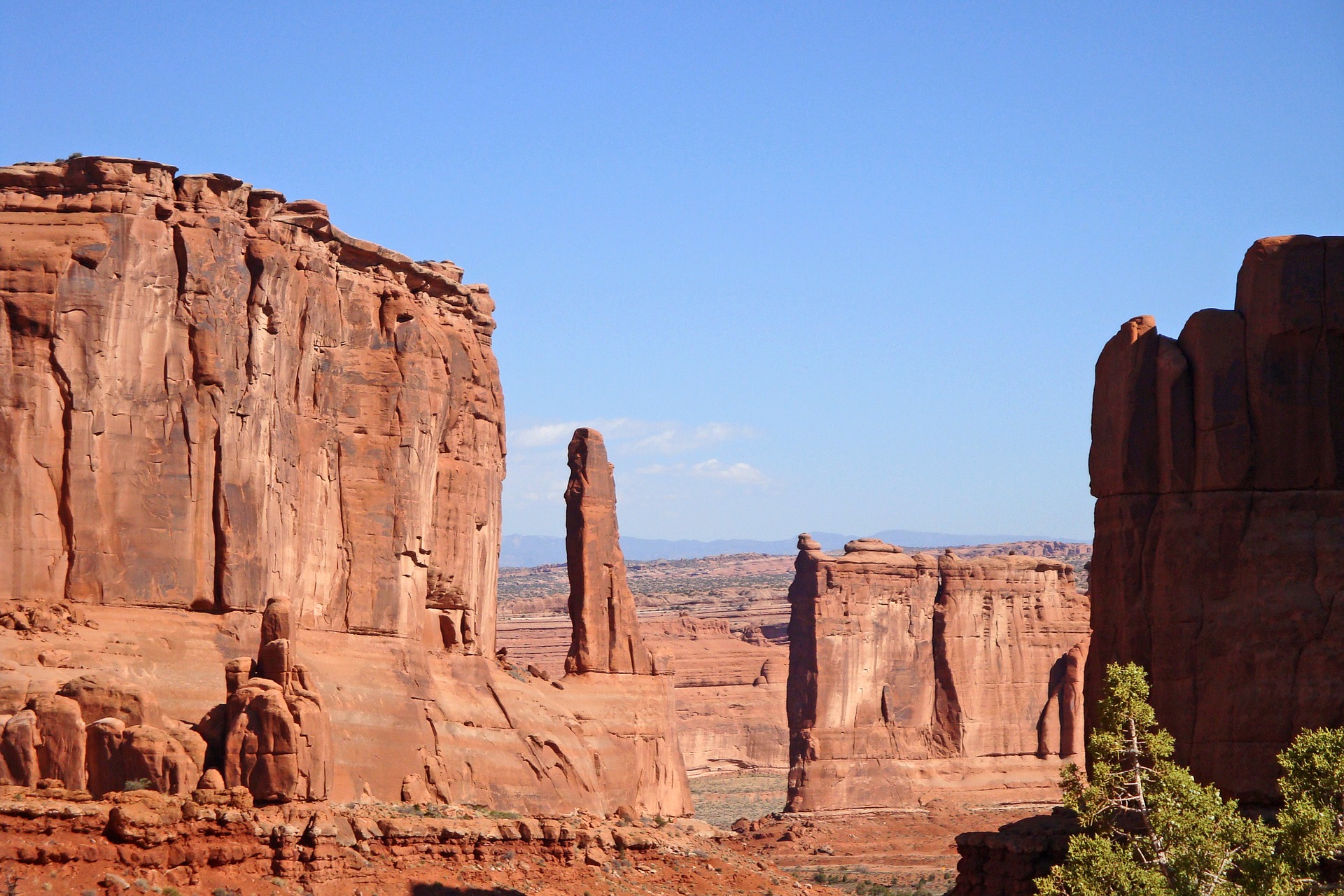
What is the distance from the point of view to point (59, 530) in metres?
36.6

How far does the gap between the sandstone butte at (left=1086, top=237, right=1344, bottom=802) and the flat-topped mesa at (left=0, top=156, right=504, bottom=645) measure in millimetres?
16538

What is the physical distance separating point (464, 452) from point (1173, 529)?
20.2 metres

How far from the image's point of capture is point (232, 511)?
38.5 m

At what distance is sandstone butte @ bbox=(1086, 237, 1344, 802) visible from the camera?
31.7m

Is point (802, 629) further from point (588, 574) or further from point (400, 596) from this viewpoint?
point (400, 596)

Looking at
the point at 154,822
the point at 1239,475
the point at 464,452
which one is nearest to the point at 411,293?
the point at 464,452

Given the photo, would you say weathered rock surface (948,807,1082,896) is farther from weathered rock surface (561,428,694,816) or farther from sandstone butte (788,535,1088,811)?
sandstone butte (788,535,1088,811)

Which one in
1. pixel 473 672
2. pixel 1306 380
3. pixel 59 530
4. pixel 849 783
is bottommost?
pixel 849 783

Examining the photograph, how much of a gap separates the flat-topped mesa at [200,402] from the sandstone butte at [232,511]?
5 cm

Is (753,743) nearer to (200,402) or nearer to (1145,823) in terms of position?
(200,402)

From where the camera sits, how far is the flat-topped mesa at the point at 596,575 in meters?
53.6

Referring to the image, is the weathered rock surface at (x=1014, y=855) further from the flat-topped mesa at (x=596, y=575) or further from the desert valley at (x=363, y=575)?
the flat-topped mesa at (x=596, y=575)

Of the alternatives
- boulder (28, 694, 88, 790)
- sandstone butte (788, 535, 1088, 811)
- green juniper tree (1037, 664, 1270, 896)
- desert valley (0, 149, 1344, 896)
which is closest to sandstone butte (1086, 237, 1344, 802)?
desert valley (0, 149, 1344, 896)

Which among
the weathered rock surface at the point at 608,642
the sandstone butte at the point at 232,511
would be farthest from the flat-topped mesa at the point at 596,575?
the sandstone butte at the point at 232,511
